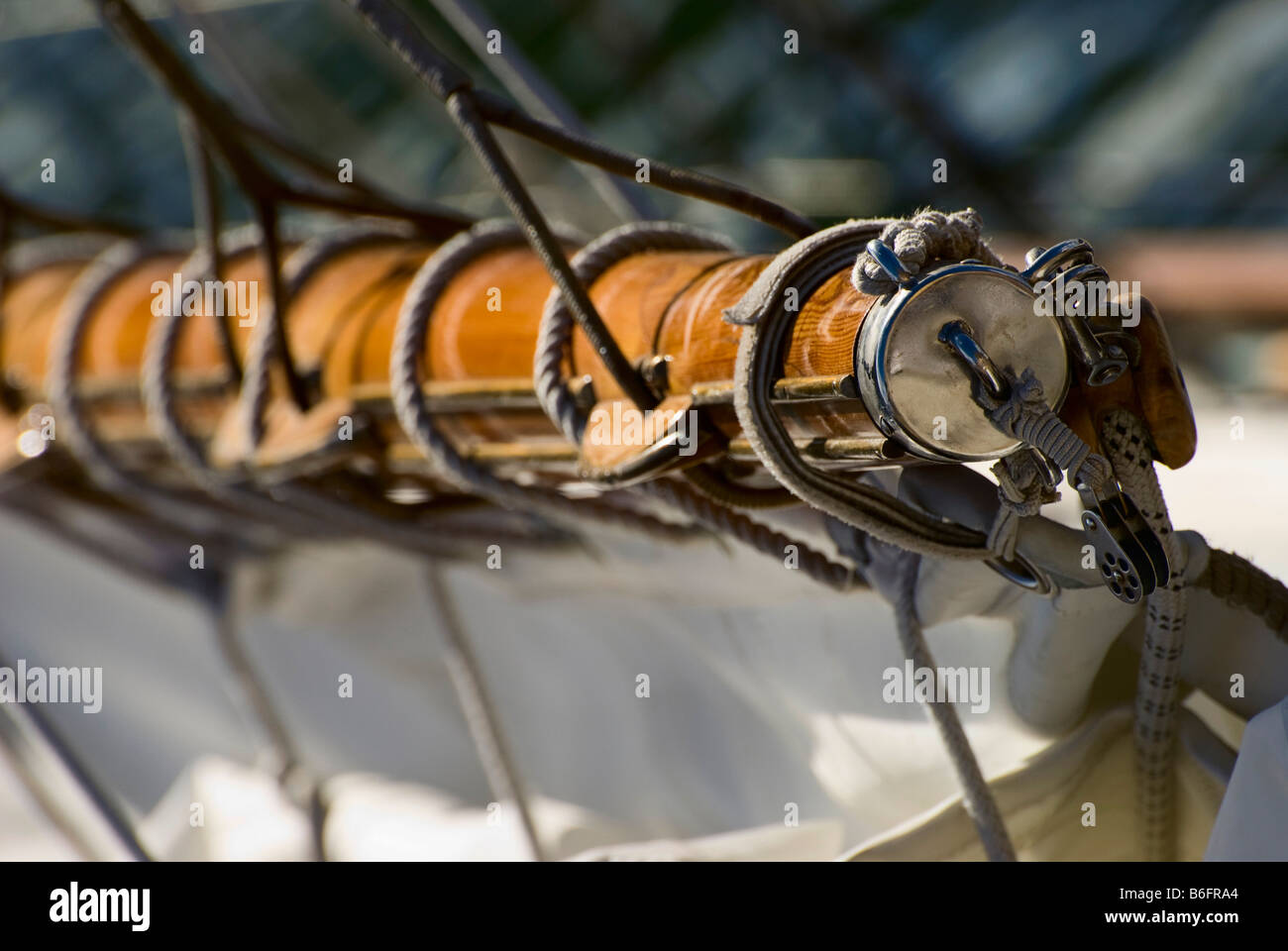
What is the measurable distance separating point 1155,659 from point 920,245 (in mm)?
257

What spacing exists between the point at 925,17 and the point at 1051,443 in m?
2.56

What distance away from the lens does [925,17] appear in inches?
112

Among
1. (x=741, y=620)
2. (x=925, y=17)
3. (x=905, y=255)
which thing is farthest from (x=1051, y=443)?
(x=925, y=17)

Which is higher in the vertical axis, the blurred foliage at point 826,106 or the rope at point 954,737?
the blurred foliage at point 826,106

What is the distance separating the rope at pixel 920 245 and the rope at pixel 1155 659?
0.31 feet

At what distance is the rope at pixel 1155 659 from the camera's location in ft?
1.81

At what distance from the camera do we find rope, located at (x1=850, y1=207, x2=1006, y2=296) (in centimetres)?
51
